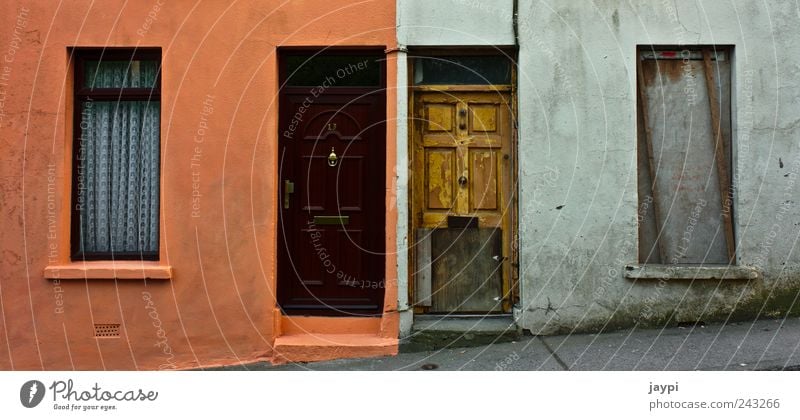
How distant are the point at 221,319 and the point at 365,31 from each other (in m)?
3.33

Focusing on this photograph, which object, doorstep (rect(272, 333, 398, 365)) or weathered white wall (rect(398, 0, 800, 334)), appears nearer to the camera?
doorstep (rect(272, 333, 398, 365))

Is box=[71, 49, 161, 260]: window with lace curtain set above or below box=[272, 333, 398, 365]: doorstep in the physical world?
above

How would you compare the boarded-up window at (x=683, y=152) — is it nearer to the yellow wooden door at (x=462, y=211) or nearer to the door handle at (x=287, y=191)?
the yellow wooden door at (x=462, y=211)

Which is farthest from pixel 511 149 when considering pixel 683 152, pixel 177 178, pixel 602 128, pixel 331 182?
pixel 177 178

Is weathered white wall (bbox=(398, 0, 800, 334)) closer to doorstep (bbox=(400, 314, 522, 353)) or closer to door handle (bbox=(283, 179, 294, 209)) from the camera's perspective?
doorstep (bbox=(400, 314, 522, 353))

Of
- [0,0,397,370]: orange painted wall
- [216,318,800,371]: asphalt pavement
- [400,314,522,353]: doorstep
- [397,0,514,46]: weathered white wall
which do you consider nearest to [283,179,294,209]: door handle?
[0,0,397,370]: orange painted wall

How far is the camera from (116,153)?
753cm

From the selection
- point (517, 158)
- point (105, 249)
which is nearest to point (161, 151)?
point (105, 249)

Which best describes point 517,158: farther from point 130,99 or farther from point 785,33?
point 130,99

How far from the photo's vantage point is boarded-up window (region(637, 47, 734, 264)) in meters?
7.42

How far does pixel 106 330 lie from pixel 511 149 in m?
4.61

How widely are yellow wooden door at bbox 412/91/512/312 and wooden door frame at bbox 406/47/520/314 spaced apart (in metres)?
0.04

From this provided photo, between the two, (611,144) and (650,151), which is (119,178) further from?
(650,151)

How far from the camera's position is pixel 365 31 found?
7.33m
